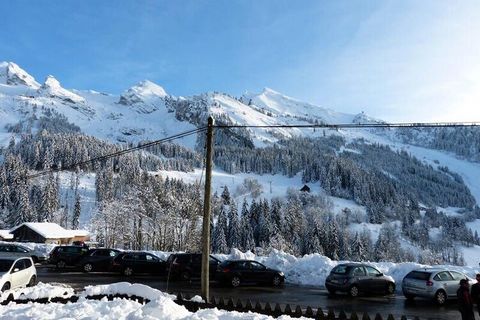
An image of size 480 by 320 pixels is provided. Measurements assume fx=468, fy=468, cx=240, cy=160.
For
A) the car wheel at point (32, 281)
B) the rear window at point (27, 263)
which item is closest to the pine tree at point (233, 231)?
the car wheel at point (32, 281)

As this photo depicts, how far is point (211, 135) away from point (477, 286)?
29.5 ft

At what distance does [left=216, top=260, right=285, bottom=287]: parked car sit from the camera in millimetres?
24688

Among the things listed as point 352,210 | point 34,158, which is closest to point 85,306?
point 352,210

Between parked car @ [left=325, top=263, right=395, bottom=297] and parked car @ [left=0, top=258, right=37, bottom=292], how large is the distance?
13470mm

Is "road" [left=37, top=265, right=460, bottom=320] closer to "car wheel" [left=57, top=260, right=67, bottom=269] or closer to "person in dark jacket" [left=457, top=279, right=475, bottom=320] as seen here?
"person in dark jacket" [left=457, top=279, right=475, bottom=320]

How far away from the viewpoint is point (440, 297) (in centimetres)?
1964

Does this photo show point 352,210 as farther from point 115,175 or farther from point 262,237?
point 115,175

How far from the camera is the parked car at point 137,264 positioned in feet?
96.7

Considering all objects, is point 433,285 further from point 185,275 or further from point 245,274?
point 185,275

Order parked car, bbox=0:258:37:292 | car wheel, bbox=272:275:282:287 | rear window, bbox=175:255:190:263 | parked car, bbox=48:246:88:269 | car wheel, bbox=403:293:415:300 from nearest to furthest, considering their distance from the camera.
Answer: parked car, bbox=0:258:37:292
car wheel, bbox=403:293:415:300
car wheel, bbox=272:275:282:287
rear window, bbox=175:255:190:263
parked car, bbox=48:246:88:269

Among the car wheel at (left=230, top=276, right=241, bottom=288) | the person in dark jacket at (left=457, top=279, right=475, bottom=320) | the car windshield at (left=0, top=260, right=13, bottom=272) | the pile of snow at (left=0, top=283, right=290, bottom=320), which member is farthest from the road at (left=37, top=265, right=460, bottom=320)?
the pile of snow at (left=0, top=283, right=290, bottom=320)

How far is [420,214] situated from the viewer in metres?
195

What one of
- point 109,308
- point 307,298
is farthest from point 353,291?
point 109,308

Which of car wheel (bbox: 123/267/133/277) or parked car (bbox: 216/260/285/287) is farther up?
parked car (bbox: 216/260/285/287)
